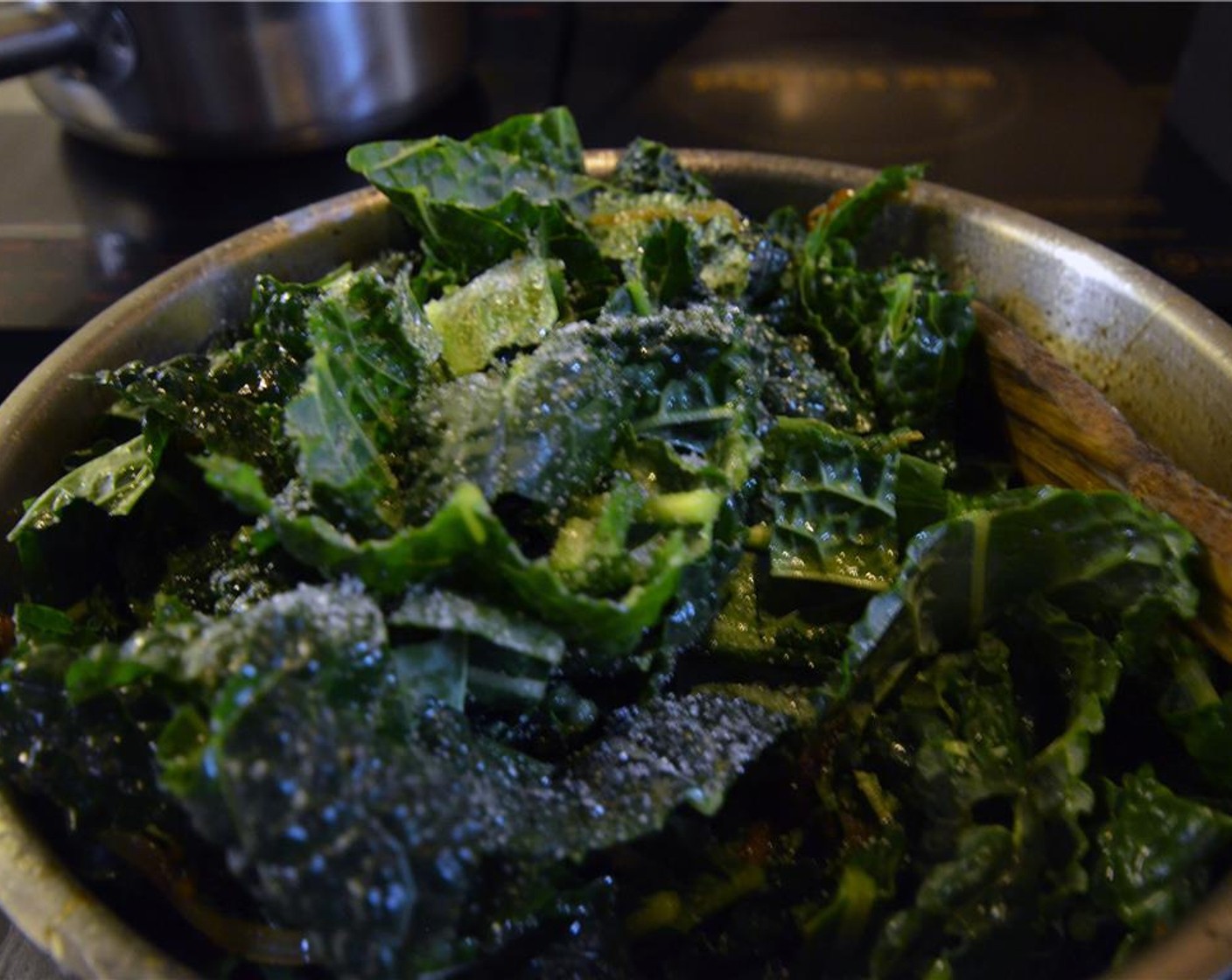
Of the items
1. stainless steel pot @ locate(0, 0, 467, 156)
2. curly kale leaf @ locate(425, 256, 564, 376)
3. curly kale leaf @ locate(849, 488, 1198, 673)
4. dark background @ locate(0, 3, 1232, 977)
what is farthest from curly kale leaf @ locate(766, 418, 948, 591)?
stainless steel pot @ locate(0, 0, 467, 156)

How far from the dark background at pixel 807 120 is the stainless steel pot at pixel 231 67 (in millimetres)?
116

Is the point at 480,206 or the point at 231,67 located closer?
the point at 480,206

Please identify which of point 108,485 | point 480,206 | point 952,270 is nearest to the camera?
point 108,485

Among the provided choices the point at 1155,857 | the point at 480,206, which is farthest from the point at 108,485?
the point at 1155,857

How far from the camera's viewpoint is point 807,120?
276 cm

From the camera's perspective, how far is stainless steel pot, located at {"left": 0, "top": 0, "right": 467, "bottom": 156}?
6.97 ft

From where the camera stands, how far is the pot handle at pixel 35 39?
78.4 inches

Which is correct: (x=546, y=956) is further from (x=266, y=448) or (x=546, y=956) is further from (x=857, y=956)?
(x=266, y=448)

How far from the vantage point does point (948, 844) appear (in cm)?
106

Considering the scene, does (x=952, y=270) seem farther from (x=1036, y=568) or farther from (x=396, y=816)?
(x=396, y=816)

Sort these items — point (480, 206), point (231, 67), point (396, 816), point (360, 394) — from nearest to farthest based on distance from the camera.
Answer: point (396, 816) < point (360, 394) < point (480, 206) < point (231, 67)

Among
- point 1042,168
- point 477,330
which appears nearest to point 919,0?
point 1042,168

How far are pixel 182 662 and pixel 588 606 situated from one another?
1.15ft

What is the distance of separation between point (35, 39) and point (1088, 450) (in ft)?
6.69
